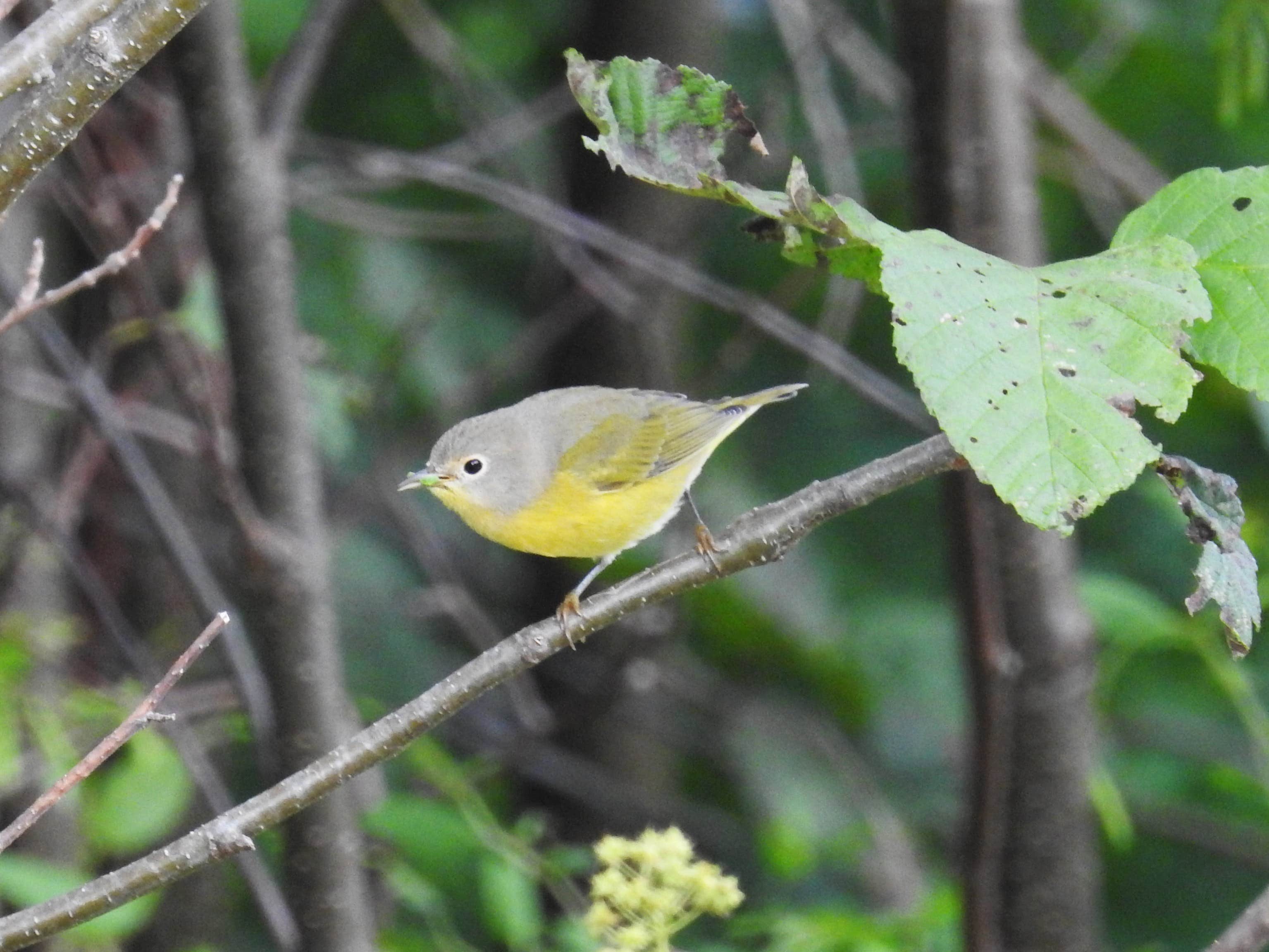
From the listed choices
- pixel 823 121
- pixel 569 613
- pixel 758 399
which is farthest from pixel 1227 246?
pixel 823 121

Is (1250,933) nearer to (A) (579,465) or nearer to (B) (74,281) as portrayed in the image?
(B) (74,281)

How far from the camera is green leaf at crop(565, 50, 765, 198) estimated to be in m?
1.65

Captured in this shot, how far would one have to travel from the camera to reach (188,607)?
201 inches

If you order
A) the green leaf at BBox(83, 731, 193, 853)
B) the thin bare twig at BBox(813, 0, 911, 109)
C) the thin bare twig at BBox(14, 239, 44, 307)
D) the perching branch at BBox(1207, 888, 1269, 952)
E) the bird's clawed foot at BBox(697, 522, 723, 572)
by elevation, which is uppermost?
the thin bare twig at BBox(813, 0, 911, 109)

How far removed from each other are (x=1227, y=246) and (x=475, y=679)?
985 millimetres

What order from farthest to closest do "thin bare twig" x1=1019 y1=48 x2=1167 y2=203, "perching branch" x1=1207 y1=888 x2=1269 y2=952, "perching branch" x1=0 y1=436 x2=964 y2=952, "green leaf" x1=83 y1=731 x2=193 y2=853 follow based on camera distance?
1. "thin bare twig" x1=1019 y1=48 x2=1167 y2=203
2. "green leaf" x1=83 y1=731 x2=193 y2=853
3. "perching branch" x1=0 y1=436 x2=964 y2=952
4. "perching branch" x1=1207 y1=888 x2=1269 y2=952

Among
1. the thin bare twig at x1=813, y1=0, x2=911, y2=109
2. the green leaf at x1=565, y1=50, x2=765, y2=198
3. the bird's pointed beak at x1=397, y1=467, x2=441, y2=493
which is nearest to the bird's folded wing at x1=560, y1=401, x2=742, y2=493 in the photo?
Result: the bird's pointed beak at x1=397, y1=467, x2=441, y2=493

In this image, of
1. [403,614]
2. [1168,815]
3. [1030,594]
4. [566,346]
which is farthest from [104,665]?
[1168,815]

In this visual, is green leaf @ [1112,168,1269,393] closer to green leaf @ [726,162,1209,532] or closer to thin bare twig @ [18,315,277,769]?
green leaf @ [726,162,1209,532]

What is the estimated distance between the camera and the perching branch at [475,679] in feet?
5.02

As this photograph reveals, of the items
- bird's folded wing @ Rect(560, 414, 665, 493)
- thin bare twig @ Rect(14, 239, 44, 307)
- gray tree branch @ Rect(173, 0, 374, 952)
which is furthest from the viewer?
bird's folded wing @ Rect(560, 414, 665, 493)

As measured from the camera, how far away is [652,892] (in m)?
2.04

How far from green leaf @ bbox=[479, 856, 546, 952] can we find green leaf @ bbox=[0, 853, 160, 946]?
0.72 m

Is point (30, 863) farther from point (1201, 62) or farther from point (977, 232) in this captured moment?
point (1201, 62)
